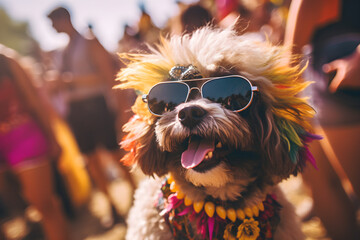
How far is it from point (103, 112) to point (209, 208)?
2.54m

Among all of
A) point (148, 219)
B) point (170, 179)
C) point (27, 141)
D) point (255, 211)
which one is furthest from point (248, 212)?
point (27, 141)

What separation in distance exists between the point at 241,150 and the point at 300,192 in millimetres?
2636

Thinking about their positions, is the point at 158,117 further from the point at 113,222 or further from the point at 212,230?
the point at 113,222

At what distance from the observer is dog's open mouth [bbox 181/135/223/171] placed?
4.05ft

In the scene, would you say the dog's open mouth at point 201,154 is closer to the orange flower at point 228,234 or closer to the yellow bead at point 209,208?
the yellow bead at point 209,208

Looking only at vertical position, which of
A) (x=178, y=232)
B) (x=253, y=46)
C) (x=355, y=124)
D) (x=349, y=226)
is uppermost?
(x=253, y=46)

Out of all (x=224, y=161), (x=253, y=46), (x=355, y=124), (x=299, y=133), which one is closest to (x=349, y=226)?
(x=355, y=124)

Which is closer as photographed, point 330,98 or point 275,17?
point 330,98

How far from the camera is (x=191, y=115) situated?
3.94 ft

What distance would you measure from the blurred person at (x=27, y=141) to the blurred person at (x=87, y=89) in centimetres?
80

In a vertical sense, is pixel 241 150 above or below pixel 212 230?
above

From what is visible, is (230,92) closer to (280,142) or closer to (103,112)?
(280,142)

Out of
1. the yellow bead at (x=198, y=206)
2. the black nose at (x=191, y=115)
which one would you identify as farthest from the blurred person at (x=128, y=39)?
the yellow bead at (x=198, y=206)

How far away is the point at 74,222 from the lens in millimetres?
3795
